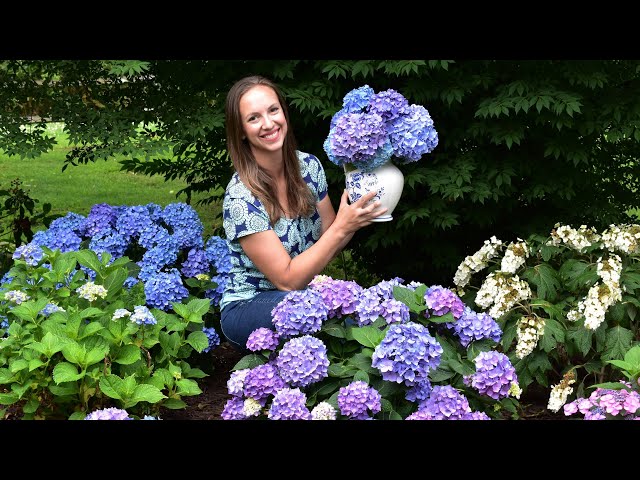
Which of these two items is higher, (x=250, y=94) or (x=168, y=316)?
(x=250, y=94)

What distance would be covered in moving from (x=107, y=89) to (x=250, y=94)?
5.60 feet

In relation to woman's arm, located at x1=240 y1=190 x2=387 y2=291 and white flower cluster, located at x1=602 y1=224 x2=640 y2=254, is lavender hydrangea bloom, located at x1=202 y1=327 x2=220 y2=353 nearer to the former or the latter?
woman's arm, located at x1=240 y1=190 x2=387 y2=291

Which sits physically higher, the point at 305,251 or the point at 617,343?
the point at 305,251

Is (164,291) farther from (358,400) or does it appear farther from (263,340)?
(358,400)

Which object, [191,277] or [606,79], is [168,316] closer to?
[191,277]

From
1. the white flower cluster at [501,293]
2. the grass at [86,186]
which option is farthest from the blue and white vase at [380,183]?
the grass at [86,186]

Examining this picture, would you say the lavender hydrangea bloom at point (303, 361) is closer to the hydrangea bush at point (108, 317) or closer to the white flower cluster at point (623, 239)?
the hydrangea bush at point (108, 317)

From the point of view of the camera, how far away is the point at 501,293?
11.2 ft

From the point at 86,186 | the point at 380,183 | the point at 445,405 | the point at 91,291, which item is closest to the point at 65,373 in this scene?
the point at 91,291

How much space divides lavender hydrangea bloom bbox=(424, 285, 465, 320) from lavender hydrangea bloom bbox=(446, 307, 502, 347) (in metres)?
0.04

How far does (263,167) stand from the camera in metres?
3.60

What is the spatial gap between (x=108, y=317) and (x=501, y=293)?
5.41ft

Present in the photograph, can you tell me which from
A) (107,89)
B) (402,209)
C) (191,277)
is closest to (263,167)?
(191,277)

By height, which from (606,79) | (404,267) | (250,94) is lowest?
(404,267)
